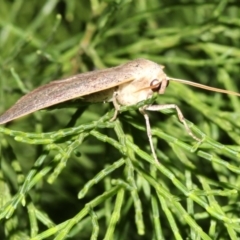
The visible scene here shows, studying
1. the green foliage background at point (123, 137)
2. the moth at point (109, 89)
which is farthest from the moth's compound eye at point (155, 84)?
the green foliage background at point (123, 137)

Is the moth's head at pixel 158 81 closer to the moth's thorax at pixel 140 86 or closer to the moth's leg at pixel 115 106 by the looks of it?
the moth's thorax at pixel 140 86

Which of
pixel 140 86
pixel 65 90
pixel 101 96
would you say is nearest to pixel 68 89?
pixel 65 90

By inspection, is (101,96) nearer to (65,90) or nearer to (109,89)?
(109,89)

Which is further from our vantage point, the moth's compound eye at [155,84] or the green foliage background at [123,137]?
the moth's compound eye at [155,84]

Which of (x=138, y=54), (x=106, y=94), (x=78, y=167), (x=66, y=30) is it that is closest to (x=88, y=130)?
(x=106, y=94)

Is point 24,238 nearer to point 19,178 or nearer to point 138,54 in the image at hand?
point 19,178

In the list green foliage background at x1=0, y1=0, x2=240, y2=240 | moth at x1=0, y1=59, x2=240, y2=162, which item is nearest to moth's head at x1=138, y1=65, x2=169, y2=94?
moth at x1=0, y1=59, x2=240, y2=162
